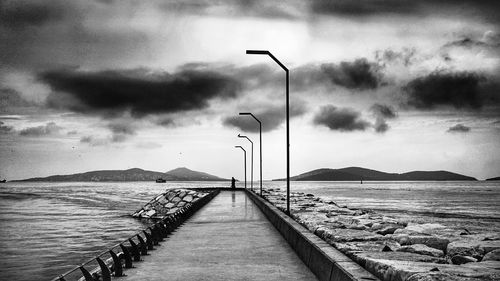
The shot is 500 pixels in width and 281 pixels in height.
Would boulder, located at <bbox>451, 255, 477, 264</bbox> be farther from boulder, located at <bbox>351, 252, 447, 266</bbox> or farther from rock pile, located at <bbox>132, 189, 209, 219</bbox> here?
rock pile, located at <bbox>132, 189, 209, 219</bbox>

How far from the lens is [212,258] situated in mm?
12453

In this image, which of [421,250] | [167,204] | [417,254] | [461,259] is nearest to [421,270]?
[417,254]

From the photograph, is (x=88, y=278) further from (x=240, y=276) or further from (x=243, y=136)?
(x=243, y=136)

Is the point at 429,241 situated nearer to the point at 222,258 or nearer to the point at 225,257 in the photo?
the point at 225,257

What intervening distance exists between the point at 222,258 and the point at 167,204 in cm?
3794

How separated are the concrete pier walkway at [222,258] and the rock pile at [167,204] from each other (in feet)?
89.6

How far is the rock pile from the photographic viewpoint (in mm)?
46203

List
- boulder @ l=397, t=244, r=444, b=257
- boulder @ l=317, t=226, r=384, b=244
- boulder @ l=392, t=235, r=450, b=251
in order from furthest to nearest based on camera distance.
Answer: boulder @ l=392, t=235, r=450, b=251, boulder @ l=317, t=226, r=384, b=244, boulder @ l=397, t=244, r=444, b=257

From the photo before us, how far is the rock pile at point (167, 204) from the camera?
4620 centimetres

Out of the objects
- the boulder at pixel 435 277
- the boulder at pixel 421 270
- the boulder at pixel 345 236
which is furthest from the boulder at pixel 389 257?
the boulder at pixel 345 236

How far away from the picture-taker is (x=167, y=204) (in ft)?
163

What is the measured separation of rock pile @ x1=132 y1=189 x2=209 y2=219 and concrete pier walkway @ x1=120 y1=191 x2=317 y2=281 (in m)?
27.3

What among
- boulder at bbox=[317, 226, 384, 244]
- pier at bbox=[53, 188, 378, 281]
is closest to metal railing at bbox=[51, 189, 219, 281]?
pier at bbox=[53, 188, 378, 281]

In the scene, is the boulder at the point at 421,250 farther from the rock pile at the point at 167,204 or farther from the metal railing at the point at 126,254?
the rock pile at the point at 167,204
